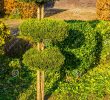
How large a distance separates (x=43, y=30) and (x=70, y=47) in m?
2.50

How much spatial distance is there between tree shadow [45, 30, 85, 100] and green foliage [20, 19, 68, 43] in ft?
6.55

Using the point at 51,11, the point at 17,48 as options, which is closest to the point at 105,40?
the point at 17,48

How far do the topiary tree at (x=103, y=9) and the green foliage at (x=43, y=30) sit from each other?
30.8 feet

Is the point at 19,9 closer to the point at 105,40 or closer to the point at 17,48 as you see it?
the point at 17,48

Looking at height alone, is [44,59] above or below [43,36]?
below

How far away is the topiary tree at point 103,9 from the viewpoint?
18.0 meters

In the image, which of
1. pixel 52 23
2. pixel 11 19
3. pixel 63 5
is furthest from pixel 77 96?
pixel 63 5

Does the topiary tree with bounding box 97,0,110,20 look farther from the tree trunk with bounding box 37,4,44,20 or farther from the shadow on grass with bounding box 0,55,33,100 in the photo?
the tree trunk with bounding box 37,4,44,20

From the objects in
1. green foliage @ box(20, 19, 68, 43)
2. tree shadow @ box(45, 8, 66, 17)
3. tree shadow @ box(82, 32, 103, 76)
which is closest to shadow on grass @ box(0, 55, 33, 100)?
tree shadow @ box(82, 32, 103, 76)

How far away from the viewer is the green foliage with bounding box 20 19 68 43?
877 cm

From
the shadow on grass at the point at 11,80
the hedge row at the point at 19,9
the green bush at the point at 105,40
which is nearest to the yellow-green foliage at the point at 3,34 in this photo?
the shadow on grass at the point at 11,80

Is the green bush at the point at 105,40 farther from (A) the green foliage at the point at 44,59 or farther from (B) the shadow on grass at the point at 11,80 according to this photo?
(A) the green foliage at the point at 44,59

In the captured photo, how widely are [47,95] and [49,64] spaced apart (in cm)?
165

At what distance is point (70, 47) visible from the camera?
11.1 metres
